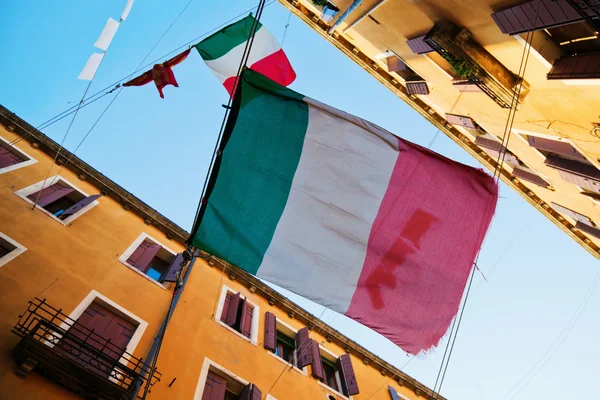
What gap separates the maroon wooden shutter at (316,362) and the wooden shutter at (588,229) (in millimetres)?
10404

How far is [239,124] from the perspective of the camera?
549cm

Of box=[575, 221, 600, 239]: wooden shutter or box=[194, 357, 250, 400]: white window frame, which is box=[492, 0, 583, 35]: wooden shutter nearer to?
box=[575, 221, 600, 239]: wooden shutter

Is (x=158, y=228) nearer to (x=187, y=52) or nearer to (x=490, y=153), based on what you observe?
(x=187, y=52)

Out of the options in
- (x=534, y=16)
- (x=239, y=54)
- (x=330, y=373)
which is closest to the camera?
(x=534, y=16)

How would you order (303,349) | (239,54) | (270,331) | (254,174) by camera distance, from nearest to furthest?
(254,174), (239,54), (270,331), (303,349)

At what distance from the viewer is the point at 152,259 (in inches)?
512

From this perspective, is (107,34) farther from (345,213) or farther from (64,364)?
(64,364)

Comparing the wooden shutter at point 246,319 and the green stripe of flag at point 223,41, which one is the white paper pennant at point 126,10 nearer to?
the green stripe of flag at point 223,41

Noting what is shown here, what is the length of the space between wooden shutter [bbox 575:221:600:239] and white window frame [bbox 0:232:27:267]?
17.2 metres

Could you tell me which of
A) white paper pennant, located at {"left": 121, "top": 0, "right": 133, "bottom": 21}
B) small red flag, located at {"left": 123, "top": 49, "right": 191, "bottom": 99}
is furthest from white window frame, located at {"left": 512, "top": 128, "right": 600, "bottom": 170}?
white paper pennant, located at {"left": 121, "top": 0, "right": 133, "bottom": 21}

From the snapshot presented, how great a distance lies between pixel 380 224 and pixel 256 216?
1.83 metres

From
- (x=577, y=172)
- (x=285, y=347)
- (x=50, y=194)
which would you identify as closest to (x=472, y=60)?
(x=577, y=172)

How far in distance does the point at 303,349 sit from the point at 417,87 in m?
9.59

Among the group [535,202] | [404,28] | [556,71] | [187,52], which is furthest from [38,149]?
[535,202]
